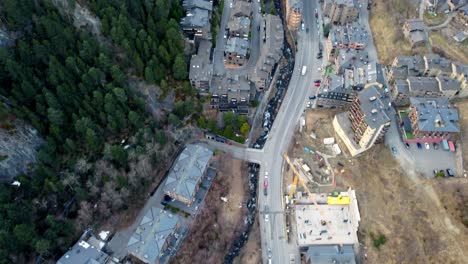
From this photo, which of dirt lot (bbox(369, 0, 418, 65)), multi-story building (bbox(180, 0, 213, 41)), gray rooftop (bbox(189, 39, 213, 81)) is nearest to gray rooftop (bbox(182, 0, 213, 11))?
multi-story building (bbox(180, 0, 213, 41))

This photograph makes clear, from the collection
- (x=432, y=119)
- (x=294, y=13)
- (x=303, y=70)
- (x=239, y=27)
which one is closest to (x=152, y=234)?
(x=239, y=27)

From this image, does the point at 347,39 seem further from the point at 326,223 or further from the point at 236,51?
the point at 326,223

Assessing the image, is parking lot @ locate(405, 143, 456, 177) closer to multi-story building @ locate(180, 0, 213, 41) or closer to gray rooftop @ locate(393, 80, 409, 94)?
gray rooftop @ locate(393, 80, 409, 94)

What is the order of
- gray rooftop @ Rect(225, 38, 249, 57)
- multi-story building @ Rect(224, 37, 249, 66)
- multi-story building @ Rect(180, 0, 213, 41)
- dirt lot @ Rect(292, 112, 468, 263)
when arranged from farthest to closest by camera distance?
multi-story building @ Rect(180, 0, 213, 41)
multi-story building @ Rect(224, 37, 249, 66)
gray rooftop @ Rect(225, 38, 249, 57)
dirt lot @ Rect(292, 112, 468, 263)

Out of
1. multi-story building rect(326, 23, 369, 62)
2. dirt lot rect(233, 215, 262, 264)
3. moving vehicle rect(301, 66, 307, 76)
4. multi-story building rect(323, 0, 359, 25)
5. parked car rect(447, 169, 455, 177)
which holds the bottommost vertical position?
dirt lot rect(233, 215, 262, 264)

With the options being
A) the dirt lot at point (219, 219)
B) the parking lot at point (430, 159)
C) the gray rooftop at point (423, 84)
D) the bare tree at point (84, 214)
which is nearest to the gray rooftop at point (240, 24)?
the dirt lot at point (219, 219)

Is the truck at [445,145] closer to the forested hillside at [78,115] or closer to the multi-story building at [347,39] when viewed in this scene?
the multi-story building at [347,39]
